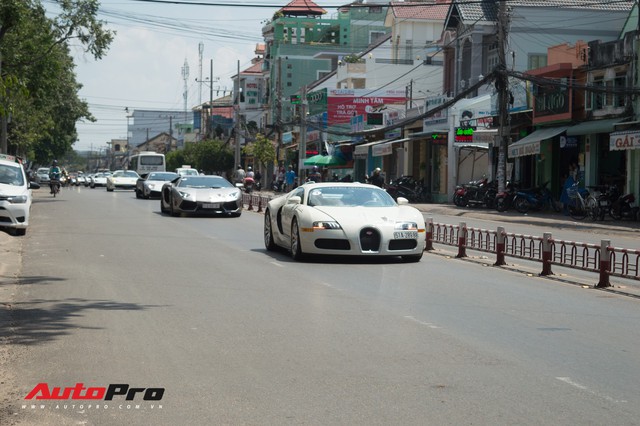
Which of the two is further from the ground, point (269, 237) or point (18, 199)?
point (18, 199)

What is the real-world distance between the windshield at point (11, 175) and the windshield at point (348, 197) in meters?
8.48

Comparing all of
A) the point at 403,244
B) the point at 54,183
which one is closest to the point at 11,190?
the point at 403,244

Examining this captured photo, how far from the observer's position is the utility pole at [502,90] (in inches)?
1335

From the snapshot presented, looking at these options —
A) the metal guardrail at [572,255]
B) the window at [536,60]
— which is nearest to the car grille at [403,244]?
the metal guardrail at [572,255]

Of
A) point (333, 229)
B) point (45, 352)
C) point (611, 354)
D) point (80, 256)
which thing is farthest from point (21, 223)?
point (611, 354)

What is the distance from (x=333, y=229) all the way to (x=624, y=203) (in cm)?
1863

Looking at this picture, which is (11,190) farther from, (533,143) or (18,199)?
(533,143)

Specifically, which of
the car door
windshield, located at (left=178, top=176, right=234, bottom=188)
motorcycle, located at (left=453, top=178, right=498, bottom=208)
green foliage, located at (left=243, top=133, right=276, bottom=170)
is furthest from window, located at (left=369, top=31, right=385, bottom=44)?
the car door

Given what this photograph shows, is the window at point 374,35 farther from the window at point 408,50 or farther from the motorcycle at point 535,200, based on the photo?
the motorcycle at point 535,200

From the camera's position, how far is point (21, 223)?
20625 mm

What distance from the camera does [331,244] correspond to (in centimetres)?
1538

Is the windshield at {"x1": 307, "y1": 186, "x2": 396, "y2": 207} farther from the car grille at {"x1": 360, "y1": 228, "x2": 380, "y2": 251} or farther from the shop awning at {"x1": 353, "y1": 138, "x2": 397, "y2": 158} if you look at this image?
the shop awning at {"x1": 353, "y1": 138, "x2": 397, "y2": 158}

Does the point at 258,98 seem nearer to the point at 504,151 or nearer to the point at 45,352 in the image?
the point at 504,151

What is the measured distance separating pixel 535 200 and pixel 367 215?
21.8 meters
